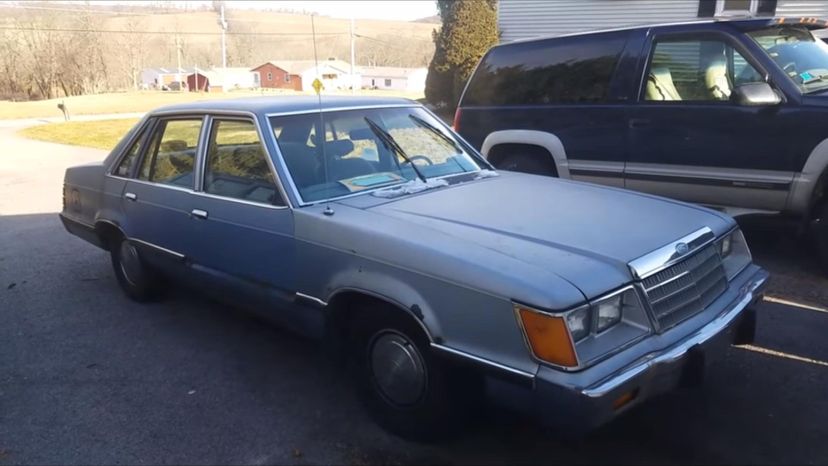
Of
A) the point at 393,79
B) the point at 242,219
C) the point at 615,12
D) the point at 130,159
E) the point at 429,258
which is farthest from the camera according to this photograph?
the point at 393,79

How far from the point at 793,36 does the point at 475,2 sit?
12.9 metres

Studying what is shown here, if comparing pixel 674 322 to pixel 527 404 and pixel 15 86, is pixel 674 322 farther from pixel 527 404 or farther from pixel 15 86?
pixel 15 86

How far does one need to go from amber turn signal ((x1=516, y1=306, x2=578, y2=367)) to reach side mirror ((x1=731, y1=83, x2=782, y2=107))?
12.6 feet

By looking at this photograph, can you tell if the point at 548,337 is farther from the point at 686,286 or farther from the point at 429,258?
the point at 686,286

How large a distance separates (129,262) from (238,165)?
1666mm

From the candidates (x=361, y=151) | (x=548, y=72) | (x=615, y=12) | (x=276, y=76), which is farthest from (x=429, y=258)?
(x=276, y=76)

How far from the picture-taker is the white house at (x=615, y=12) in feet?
48.4

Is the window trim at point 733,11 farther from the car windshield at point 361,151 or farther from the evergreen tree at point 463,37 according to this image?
the car windshield at point 361,151

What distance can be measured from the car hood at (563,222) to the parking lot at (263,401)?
0.74m

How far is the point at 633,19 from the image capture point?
1680 centimetres

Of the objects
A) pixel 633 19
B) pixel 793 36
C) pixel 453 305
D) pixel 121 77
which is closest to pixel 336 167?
pixel 453 305

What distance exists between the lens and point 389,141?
169 inches

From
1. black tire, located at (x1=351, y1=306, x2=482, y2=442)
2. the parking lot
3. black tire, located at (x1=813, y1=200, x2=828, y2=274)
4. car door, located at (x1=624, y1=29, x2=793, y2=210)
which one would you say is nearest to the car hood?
black tire, located at (x1=351, y1=306, x2=482, y2=442)

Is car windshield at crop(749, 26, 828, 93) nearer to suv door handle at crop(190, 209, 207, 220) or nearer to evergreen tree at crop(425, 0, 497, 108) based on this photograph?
suv door handle at crop(190, 209, 207, 220)
